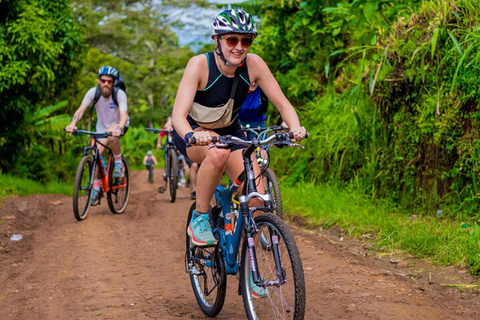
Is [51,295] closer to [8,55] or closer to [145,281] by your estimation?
[145,281]

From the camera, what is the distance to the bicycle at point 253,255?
360 cm

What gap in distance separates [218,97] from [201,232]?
3.08 ft

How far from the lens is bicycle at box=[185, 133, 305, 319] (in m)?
3.60

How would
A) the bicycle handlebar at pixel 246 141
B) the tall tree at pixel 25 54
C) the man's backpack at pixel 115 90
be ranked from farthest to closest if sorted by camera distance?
the tall tree at pixel 25 54 → the man's backpack at pixel 115 90 → the bicycle handlebar at pixel 246 141

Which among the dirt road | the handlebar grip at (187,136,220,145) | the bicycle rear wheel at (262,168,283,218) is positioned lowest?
the dirt road

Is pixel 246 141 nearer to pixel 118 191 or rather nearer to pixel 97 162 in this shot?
pixel 97 162

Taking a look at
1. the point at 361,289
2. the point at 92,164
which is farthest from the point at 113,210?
the point at 361,289

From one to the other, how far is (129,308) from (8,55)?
9550 millimetres

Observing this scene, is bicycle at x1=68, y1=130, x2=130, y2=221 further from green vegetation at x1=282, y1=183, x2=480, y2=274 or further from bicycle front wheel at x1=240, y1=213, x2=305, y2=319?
bicycle front wheel at x1=240, y1=213, x2=305, y2=319

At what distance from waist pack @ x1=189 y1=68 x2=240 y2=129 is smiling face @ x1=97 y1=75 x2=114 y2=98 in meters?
5.29

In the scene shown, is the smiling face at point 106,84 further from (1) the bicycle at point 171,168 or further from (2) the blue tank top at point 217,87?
(2) the blue tank top at point 217,87

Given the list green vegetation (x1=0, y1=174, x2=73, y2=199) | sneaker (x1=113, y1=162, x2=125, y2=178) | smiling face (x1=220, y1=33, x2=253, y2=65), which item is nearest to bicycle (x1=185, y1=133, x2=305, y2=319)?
smiling face (x1=220, y1=33, x2=253, y2=65)

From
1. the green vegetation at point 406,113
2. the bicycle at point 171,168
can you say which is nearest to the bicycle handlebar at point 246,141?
the green vegetation at point 406,113

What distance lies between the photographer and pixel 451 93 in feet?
22.5
